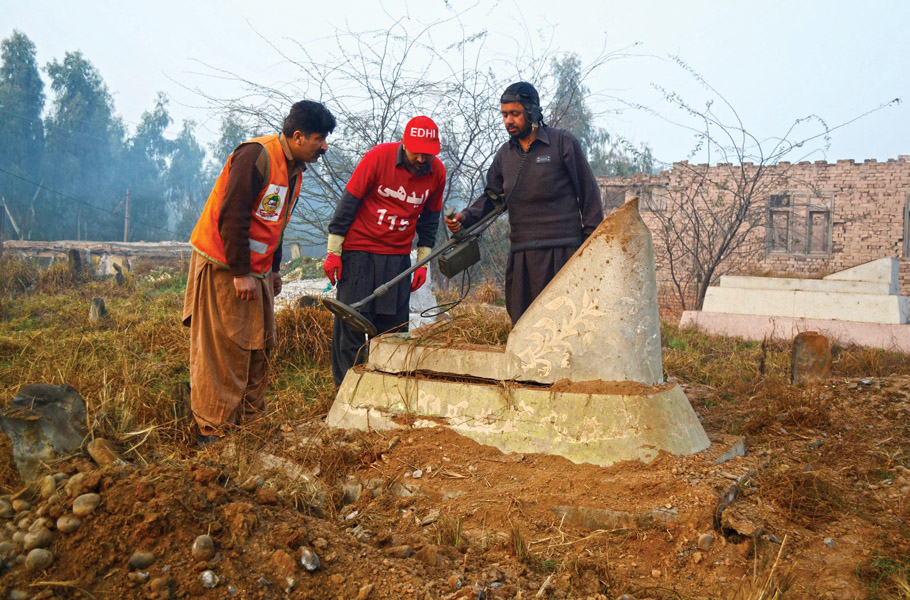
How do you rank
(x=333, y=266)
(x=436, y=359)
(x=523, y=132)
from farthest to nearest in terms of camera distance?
(x=333, y=266) → (x=523, y=132) → (x=436, y=359)

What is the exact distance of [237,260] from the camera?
11.5ft

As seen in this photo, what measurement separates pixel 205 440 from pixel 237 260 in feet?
3.29

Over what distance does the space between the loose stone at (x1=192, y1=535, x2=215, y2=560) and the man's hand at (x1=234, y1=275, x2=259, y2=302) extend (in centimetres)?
167

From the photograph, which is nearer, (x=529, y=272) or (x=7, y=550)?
(x=7, y=550)

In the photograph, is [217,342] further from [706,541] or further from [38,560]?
[706,541]

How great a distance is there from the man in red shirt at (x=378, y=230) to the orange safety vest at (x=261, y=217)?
59 cm

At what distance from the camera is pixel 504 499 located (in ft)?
9.24

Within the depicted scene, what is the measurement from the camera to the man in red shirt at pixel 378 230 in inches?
166

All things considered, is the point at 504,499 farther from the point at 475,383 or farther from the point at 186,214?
the point at 186,214

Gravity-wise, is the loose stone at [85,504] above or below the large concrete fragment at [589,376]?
below

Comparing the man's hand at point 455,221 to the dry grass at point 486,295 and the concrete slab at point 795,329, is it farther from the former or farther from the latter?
the dry grass at point 486,295

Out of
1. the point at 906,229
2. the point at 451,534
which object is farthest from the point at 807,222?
the point at 451,534

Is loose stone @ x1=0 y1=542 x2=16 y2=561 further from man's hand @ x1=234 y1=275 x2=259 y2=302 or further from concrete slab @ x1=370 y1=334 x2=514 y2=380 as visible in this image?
concrete slab @ x1=370 y1=334 x2=514 y2=380

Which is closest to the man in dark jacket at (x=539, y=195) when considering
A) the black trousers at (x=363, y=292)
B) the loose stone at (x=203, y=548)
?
the black trousers at (x=363, y=292)
